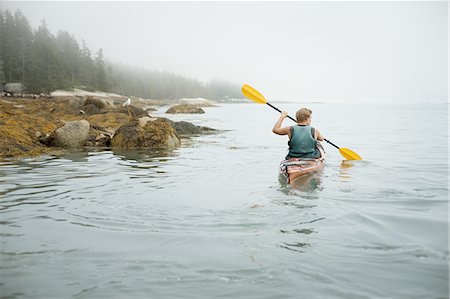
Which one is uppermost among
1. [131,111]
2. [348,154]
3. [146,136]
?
[131,111]

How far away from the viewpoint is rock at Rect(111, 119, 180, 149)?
14414 mm

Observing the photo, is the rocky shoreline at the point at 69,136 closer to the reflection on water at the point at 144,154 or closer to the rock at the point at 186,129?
the reflection on water at the point at 144,154

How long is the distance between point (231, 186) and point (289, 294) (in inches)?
Result: 191

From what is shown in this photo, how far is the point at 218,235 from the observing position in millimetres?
4586

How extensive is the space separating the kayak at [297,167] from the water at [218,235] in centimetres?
34

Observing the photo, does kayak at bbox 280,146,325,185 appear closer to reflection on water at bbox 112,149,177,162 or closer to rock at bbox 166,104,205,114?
reflection on water at bbox 112,149,177,162

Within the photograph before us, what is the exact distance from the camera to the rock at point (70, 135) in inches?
543

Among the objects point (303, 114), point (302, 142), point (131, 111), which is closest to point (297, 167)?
point (302, 142)

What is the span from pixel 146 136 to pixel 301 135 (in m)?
7.75

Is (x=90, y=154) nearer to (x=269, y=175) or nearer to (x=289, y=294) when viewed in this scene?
(x=269, y=175)

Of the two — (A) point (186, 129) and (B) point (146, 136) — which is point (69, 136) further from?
(A) point (186, 129)

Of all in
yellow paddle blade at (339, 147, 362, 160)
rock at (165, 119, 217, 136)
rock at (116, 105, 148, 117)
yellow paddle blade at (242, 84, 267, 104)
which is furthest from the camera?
rock at (116, 105, 148, 117)

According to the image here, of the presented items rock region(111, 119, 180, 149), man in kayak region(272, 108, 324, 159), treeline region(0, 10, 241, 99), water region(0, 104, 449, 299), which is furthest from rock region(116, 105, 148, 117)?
treeline region(0, 10, 241, 99)

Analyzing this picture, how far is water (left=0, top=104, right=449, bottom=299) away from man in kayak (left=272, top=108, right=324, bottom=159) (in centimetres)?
87
